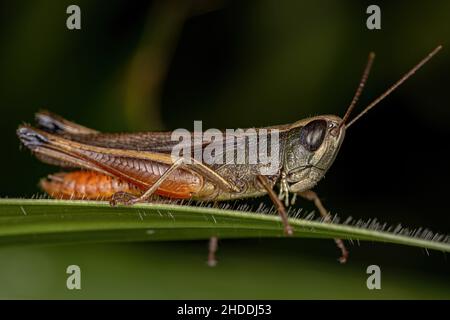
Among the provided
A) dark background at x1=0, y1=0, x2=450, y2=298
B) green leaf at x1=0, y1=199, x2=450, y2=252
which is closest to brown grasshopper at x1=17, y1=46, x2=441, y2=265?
dark background at x1=0, y1=0, x2=450, y2=298

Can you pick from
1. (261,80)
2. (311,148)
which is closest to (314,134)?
(311,148)

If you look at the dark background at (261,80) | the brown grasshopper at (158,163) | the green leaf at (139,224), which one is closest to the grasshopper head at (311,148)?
the brown grasshopper at (158,163)

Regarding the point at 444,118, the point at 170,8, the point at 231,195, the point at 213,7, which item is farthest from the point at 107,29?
the point at 444,118

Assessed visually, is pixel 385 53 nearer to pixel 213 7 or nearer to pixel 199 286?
pixel 213 7

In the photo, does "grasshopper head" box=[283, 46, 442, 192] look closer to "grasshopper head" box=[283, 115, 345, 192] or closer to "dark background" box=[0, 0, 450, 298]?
"grasshopper head" box=[283, 115, 345, 192]

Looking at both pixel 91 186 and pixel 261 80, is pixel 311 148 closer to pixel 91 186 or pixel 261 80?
pixel 261 80

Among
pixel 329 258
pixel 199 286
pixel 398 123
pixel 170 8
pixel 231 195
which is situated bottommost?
pixel 199 286

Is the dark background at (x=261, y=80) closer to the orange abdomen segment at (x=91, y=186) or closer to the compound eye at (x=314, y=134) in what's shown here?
the orange abdomen segment at (x=91, y=186)
